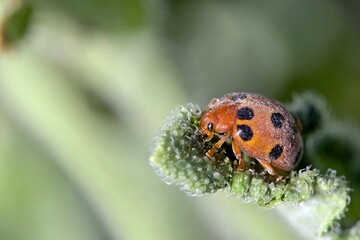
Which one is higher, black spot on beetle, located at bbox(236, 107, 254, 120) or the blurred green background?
the blurred green background

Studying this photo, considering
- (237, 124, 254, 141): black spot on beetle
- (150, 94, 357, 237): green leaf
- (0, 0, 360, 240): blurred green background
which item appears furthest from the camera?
(0, 0, 360, 240): blurred green background

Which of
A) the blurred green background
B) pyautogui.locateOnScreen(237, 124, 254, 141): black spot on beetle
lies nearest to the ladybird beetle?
pyautogui.locateOnScreen(237, 124, 254, 141): black spot on beetle

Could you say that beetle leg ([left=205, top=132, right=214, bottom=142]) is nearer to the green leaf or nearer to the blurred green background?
the green leaf

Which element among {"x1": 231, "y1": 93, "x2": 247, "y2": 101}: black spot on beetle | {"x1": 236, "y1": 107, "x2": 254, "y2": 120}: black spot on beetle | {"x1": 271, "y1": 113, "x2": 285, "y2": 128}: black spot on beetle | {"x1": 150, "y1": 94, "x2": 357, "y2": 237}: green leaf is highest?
{"x1": 231, "y1": 93, "x2": 247, "y2": 101}: black spot on beetle

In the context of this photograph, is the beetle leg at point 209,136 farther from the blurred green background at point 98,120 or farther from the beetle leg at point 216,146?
the blurred green background at point 98,120

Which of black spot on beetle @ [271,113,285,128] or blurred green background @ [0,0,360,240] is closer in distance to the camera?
black spot on beetle @ [271,113,285,128]

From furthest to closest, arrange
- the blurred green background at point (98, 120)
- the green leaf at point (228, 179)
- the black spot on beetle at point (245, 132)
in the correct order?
1. the blurred green background at point (98, 120)
2. the black spot on beetle at point (245, 132)
3. the green leaf at point (228, 179)

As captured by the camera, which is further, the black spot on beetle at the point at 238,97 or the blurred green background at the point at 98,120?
the blurred green background at the point at 98,120

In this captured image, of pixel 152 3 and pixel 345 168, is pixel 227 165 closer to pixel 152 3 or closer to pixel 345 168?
pixel 345 168

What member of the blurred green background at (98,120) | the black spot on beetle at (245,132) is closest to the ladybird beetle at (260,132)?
the black spot on beetle at (245,132)
